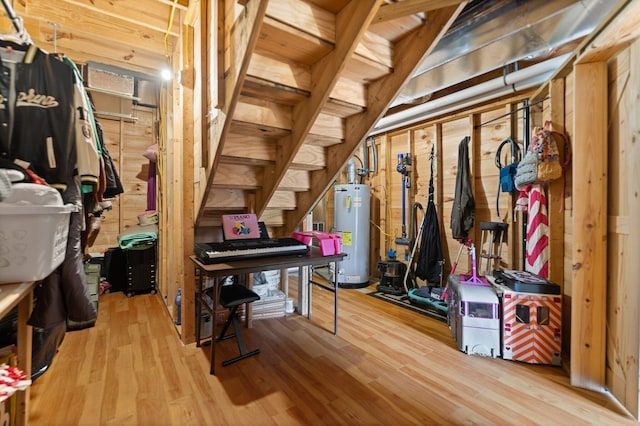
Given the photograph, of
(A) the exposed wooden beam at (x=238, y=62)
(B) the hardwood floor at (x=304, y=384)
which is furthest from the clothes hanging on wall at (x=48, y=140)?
(B) the hardwood floor at (x=304, y=384)

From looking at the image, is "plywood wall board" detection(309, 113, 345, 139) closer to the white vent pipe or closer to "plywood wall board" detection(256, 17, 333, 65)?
the white vent pipe

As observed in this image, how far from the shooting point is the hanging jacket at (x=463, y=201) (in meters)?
3.13

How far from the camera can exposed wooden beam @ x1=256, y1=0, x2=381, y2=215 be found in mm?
1381

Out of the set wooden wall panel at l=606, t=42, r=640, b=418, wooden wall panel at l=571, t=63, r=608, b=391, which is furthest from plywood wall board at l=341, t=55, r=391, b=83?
wooden wall panel at l=606, t=42, r=640, b=418

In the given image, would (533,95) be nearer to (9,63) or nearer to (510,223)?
(510,223)

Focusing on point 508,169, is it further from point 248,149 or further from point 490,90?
point 248,149

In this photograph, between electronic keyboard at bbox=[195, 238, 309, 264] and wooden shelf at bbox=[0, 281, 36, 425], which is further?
electronic keyboard at bbox=[195, 238, 309, 264]

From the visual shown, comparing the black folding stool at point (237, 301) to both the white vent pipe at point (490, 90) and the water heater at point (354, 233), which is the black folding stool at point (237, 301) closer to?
the white vent pipe at point (490, 90)

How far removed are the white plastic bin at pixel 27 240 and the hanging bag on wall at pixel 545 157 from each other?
274cm

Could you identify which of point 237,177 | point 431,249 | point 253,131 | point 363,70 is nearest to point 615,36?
point 363,70

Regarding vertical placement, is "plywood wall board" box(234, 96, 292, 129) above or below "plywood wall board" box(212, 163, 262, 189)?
above

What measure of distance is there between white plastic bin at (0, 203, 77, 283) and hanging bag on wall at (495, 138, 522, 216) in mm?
3165

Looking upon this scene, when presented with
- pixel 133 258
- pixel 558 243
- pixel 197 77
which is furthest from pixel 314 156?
pixel 133 258

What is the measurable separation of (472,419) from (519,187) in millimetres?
1822
